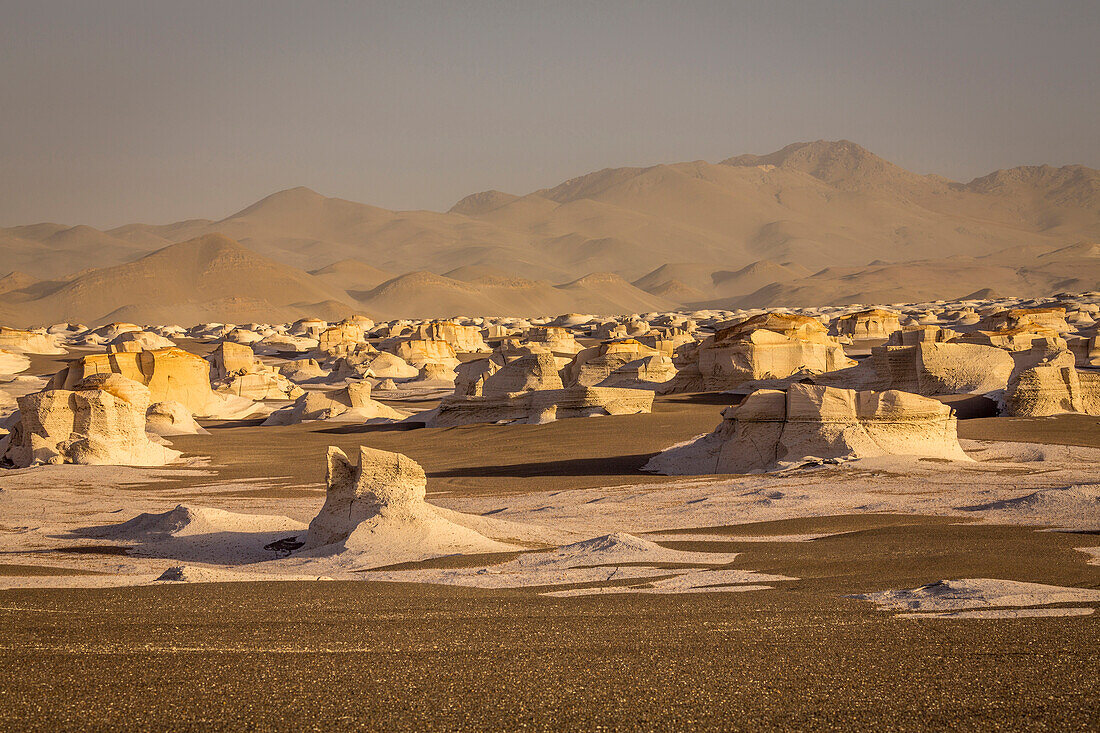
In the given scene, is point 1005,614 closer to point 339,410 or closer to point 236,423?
point 339,410

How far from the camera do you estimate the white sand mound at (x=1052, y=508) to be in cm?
970

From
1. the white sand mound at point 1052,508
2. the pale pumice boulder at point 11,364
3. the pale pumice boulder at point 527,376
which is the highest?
the pale pumice boulder at point 11,364

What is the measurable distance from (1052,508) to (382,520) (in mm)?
6717

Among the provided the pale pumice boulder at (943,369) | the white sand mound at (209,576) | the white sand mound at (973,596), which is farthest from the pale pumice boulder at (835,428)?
the white sand mound at (209,576)

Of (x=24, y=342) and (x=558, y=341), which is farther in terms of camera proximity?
(x=558, y=341)

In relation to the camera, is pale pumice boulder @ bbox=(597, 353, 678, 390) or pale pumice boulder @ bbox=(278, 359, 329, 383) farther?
pale pumice boulder @ bbox=(278, 359, 329, 383)

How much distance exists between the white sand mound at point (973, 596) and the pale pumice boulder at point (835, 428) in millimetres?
8158

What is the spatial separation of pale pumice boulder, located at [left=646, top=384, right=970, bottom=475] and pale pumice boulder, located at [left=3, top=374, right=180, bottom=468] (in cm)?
1097

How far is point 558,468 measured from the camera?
1720 cm

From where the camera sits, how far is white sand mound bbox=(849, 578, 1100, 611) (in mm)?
5980

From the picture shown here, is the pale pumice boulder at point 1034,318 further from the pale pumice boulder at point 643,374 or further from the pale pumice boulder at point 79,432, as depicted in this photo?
the pale pumice boulder at point 79,432

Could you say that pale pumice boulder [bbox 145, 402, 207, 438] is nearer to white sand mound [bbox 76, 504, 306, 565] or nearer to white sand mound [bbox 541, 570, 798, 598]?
white sand mound [bbox 76, 504, 306, 565]

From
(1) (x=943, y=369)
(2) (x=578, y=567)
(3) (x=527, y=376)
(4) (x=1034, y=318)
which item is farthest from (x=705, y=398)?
(4) (x=1034, y=318)

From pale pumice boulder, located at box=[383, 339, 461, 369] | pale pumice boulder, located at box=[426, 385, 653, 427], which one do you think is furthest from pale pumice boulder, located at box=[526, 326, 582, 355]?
pale pumice boulder, located at box=[426, 385, 653, 427]
